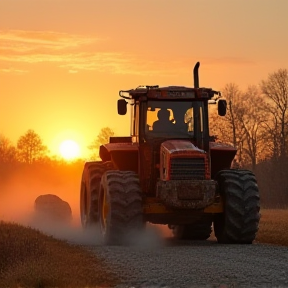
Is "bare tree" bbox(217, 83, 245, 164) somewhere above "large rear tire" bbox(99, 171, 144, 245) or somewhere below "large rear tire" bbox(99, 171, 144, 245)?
above

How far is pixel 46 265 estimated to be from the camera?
46.0 feet

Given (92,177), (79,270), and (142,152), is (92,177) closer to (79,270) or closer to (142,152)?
(142,152)

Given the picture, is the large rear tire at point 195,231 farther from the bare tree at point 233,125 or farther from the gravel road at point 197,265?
the bare tree at point 233,125

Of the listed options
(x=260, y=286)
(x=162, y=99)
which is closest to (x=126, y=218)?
(x=162, y=99)

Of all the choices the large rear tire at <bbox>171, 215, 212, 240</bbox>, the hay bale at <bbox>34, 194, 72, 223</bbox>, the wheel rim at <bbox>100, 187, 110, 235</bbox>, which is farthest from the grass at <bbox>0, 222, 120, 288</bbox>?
the hay bale at <bbox>34, 194, 72, 223</bbox>

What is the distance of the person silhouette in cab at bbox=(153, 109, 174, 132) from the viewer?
20.3m

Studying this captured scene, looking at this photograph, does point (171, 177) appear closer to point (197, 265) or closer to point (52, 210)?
point (197, 265)

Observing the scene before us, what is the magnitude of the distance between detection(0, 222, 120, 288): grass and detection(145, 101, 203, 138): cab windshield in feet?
12.4

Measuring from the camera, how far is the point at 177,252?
16891 mm

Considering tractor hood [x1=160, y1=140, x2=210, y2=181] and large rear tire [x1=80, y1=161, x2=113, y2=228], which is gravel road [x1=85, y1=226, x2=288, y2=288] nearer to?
tractor hood [x1=160, y1=140, x2=210, y2=181]

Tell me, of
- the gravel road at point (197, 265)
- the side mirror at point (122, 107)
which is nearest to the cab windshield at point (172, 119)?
the side mirror at point (122, 107)

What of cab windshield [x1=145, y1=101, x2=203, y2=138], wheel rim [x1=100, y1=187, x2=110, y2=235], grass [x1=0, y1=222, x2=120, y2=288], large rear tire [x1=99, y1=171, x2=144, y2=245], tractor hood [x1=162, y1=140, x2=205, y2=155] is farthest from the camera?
cab windshield [x1=145, y1=101, x2=203, y2=138]

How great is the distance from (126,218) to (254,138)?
57.6m

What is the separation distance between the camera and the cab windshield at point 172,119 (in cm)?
2031
